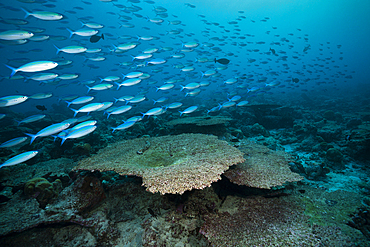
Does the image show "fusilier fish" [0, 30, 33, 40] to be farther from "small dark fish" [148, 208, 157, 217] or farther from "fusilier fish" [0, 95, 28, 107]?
"small dark fish" [148, 208, 157, 217]

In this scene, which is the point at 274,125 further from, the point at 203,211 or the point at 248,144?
the point at 203,211

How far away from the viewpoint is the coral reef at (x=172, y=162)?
7.55 feet

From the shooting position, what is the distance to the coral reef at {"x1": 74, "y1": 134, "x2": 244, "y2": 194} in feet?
7.55

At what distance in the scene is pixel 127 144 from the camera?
485cm

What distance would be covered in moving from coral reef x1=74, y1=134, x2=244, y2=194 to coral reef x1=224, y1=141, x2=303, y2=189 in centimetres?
48

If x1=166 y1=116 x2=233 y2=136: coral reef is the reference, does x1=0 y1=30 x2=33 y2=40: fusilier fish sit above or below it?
above

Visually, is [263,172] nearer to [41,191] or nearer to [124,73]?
[41,191]

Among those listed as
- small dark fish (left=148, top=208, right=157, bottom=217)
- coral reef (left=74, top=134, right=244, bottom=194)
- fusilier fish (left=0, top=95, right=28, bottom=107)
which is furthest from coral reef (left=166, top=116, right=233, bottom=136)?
fusilier fish (left=0, top=95, right=28, bottom=107)

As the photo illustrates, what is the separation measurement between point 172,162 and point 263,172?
219cm

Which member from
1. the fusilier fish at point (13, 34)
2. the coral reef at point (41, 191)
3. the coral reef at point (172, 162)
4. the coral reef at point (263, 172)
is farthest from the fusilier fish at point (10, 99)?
the coral reef at point (263, 172)

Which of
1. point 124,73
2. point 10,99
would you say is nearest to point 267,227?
point 10,99

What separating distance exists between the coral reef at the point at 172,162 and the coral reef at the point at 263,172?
48cm

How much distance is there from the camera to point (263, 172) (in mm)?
3486

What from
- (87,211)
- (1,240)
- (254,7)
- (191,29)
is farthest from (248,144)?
(254,7)
